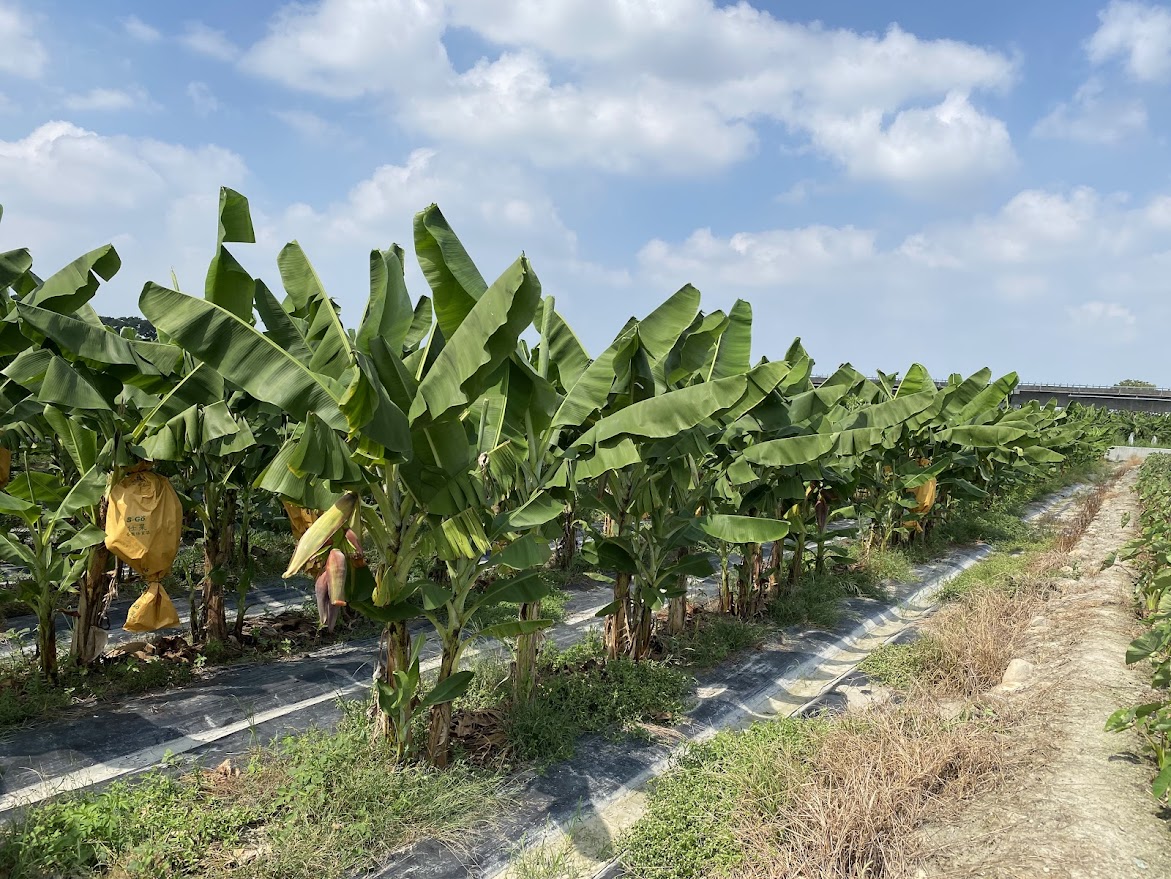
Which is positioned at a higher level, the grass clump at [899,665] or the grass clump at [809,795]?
the grass clump at [809,795]

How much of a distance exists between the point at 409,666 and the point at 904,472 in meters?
9.37

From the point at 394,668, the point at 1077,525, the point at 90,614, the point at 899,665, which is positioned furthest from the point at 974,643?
the point at 1077,525

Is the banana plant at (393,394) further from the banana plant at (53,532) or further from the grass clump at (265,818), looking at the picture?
the banana plant at (53,532)

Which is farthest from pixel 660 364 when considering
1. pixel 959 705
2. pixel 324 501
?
pixel 959 705

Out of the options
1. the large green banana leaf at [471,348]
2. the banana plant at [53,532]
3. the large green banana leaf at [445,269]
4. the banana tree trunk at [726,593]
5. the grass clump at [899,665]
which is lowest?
the grass clump at [899,665]

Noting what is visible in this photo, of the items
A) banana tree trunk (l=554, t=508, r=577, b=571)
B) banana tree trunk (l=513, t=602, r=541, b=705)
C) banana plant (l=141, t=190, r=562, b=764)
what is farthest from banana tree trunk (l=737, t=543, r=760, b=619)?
banana plant (l=141, t=190, r=562, b=764)

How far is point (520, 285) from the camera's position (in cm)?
352

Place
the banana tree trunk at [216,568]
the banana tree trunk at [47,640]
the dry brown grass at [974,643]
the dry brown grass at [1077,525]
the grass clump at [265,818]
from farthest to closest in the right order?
the dry brown grass at [1077,525] → the banana tree trunk at [216,568] → the dry brown grass at [974,643] → the banana tree trunk at [47,640] → the grass clump at [265,818]

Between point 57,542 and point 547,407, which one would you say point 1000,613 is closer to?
point 547,407

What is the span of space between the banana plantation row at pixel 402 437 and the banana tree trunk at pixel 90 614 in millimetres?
17

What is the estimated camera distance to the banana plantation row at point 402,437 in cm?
371

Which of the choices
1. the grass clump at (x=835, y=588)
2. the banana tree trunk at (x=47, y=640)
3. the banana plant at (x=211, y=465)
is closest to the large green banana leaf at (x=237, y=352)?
the banana plant at (x=211, y=465)

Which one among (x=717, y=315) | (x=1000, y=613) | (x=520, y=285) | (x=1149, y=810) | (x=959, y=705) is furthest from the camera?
(x=1000, y=613)

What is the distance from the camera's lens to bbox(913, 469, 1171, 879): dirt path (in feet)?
11.6
